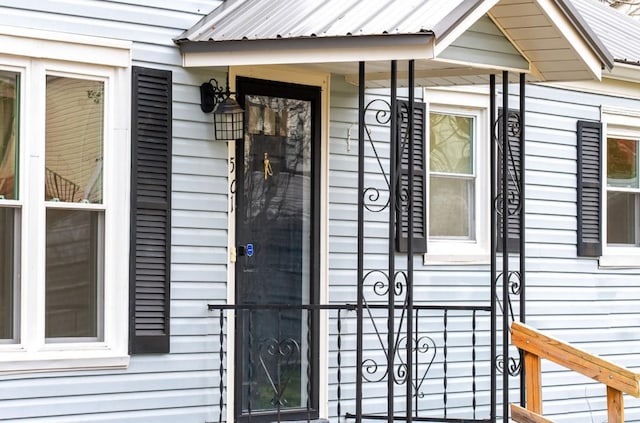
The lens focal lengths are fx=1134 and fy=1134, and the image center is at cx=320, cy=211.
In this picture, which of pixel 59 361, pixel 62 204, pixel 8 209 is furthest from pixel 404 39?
pixel 59 361

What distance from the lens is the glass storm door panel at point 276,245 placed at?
7.76m

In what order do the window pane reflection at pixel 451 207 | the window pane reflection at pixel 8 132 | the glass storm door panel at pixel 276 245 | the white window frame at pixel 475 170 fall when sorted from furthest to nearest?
the window pane reflection at pixel 451 207 < the white window frame at pixel 475 170 < the glass storm door panel at pixel 276 245 < the window pane reflection at pixel 8 132

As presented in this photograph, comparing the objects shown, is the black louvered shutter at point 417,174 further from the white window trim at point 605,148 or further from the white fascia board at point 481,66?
the white window trim at point 605,148

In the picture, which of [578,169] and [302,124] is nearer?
[302,124]


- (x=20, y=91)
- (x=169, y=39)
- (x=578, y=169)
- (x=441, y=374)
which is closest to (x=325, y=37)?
(x=169, y=39)

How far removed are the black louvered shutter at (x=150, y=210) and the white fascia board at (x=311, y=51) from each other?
0.35 meters

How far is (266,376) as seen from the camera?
784 centimetres

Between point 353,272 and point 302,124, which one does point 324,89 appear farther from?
point 353,272

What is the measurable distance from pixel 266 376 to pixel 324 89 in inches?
82.1

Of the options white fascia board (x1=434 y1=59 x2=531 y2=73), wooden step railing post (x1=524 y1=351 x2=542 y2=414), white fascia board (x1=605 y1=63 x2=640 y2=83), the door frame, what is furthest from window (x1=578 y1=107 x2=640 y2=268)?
wooden step railing post (x1=524 y1=351 x2=542 y2=414)

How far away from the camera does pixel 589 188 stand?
10.1m

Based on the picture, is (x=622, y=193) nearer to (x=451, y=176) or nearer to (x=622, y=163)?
(x=622, y=163)

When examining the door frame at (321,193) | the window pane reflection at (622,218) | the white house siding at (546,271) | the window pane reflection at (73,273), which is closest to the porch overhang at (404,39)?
the door frame at (321,193)

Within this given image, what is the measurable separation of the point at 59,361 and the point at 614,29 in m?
6.81
